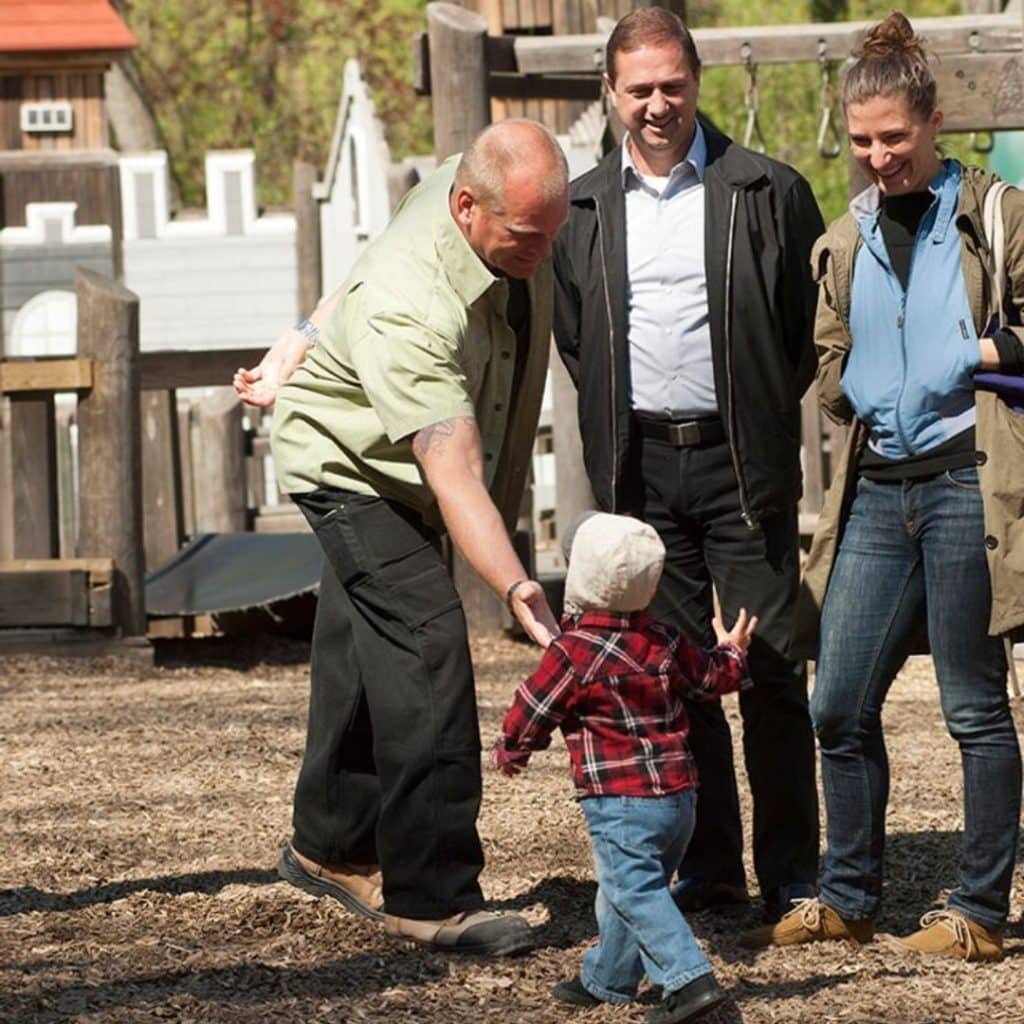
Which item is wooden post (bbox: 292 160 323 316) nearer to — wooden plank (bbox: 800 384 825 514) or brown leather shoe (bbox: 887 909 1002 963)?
wooden plank (bbox: 800 384 825 514)

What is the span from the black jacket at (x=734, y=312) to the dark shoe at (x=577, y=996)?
1020mm

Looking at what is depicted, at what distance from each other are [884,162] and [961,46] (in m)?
4.04

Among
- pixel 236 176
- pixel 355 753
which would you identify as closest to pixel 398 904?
pixel 355 753

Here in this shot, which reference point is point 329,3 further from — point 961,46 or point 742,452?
point 742,452

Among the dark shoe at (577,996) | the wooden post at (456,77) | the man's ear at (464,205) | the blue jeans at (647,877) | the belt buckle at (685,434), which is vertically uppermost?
the wooden post at (456,77)

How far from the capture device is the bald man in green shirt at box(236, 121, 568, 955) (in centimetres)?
422

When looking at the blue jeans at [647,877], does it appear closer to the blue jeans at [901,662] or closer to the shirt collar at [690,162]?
the blue jeans at [901,662]

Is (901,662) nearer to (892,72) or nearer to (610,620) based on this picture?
(610,620)

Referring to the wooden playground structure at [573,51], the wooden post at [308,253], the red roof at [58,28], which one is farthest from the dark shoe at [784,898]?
the red roof at [58,28]

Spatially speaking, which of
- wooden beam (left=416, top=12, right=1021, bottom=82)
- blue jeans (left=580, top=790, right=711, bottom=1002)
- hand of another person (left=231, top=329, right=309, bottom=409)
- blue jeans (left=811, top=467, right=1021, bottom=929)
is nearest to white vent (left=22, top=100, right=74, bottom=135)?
wooden beam (left=416, top=12, right=1021, bottom=82)

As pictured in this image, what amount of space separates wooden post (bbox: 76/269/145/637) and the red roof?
15.4 m

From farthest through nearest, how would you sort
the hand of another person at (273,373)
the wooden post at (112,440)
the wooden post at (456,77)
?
the wooden post at (112,440), the wooden post at (456,77), the hand of another person at (273,373)

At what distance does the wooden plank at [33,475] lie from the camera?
9172mm

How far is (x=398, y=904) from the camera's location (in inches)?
183
